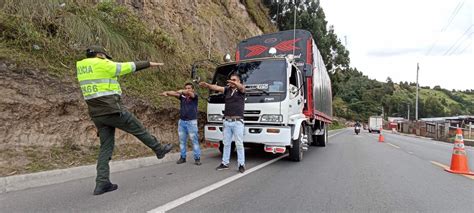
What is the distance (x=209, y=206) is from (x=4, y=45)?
552cm

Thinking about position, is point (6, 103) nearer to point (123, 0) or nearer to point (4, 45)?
point (4, 45)

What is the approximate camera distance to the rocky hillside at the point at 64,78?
19.2 feet

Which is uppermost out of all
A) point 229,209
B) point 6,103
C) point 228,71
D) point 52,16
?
point 52,16

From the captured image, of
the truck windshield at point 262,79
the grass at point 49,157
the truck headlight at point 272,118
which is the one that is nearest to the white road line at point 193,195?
the truck headlight at point 272,118

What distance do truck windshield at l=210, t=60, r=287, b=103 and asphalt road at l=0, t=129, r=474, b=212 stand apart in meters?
1.55

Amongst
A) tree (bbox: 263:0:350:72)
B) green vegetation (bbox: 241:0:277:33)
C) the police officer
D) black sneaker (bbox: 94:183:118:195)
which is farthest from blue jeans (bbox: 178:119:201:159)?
tree (bbox: 263:0:350:72)

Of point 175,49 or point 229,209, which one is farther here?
point 175,49

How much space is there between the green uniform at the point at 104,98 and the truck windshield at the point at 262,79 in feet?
10.3

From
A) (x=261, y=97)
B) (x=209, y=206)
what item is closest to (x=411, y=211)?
(x=209, y=206)

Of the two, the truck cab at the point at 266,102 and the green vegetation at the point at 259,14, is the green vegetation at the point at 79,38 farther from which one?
the green vegetation at the point at 259,14

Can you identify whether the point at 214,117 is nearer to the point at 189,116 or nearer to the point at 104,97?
the point at 189,116

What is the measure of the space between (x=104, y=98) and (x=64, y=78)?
11.0ft

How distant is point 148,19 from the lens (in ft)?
42.2

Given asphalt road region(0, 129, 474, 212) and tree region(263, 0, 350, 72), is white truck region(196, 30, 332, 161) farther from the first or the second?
tree region(263, 0, 350, 72)
